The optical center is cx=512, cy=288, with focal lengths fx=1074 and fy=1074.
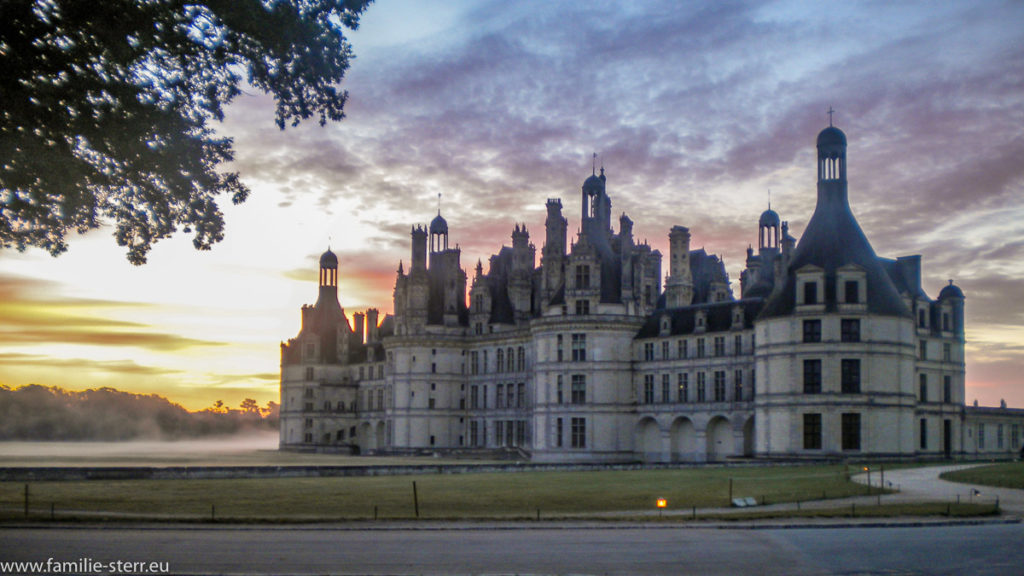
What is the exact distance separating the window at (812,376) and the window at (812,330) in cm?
147

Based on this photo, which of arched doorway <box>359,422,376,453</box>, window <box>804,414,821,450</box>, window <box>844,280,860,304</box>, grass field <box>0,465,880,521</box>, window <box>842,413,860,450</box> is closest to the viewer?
grass field <box>0,465,880,521</box>

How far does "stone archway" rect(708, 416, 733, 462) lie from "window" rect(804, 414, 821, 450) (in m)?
11.0

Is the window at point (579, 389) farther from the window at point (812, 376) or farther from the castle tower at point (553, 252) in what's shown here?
the window at point (812, 376)

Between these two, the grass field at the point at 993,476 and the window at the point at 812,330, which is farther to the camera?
the window at the point at 812,330

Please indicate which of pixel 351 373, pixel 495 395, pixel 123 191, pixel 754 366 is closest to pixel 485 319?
pixel 495 395

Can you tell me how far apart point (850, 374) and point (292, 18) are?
51791mm

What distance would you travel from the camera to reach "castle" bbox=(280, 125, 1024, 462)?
68.6 metres

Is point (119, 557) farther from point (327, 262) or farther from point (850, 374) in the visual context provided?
point (327, 262)

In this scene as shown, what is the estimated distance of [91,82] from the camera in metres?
24.7

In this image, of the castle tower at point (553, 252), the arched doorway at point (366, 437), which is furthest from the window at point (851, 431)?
the arched doorway at point (366, 437)

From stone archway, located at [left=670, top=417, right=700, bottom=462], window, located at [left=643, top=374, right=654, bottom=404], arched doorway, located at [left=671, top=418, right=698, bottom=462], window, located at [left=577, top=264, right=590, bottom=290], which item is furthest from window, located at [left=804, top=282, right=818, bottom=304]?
window, located at [left=577, top=264, right=590, bottom=290]

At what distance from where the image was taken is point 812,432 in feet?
225

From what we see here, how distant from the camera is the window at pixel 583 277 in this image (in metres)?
88.1

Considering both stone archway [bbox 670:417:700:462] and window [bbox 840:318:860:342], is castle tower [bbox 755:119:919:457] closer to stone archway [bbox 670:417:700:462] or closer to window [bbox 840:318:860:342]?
window [bbox 840:318:860:342]
